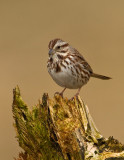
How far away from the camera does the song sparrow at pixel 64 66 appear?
7.93 metres

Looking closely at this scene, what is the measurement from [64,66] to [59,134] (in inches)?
125

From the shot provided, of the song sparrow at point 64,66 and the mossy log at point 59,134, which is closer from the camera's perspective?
the mossy log at point 59,134

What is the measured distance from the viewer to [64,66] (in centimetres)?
804

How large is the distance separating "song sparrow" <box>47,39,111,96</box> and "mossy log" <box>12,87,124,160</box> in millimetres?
2518

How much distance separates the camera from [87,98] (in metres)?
12.6

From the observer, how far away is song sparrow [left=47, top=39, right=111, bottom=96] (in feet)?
26.0

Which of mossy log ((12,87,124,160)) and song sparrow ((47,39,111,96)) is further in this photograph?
song sparrow ((47,39,111,96))

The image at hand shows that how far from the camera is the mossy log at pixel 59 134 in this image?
16.1 feet

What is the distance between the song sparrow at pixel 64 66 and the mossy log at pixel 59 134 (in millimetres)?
2518

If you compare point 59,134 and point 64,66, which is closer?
point 59,134

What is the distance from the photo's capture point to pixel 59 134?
16.2 ft

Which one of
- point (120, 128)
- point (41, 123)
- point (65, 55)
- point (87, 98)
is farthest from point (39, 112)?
point (87, 98)

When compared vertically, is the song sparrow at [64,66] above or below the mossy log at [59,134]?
above

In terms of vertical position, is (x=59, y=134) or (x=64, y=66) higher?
(x=64, y=66)
